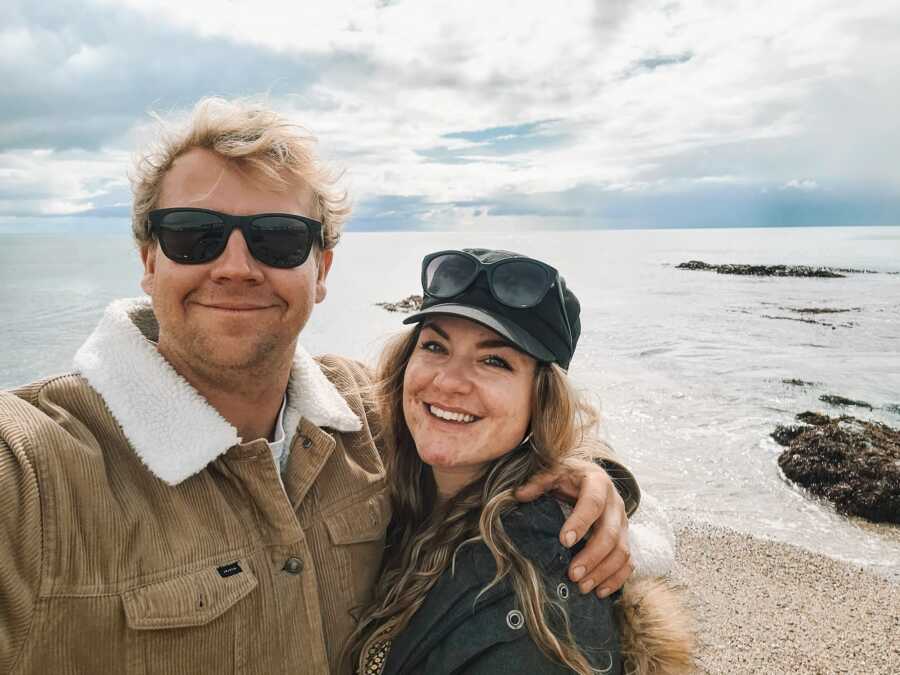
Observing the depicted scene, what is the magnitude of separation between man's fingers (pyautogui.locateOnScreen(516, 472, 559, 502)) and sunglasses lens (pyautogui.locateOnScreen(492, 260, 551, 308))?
0.90 metres

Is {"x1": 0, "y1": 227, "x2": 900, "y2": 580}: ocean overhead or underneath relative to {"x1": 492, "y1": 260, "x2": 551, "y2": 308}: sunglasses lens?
underneath

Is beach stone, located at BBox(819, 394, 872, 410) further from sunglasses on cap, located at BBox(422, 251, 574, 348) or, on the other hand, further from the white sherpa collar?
the white sherpa collar

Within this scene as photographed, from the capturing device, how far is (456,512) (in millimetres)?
3121

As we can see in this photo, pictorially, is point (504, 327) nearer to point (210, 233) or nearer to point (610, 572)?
point (610, 572)

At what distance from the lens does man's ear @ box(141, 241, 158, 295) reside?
326 centimetres

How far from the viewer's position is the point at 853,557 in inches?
335

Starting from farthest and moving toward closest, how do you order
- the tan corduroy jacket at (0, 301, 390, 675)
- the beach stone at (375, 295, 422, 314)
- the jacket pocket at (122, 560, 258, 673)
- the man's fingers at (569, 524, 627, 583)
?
the beach stone at (375, 295, 422, 314)
the man's fingers at (569, 524, 627, 583)
the jacket pocket at (122, 560, 258, 673)
the tan corduroy jacket at (0, 301, 390, 675)

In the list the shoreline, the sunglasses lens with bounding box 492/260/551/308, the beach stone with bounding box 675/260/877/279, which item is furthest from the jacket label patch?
the beach stone with bounding box 675/260/877/279

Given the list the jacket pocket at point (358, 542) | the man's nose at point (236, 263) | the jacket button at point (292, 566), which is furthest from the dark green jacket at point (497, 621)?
the man's nose at point (236, 263)

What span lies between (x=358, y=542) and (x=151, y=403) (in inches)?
48.1

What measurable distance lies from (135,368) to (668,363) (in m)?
20.2

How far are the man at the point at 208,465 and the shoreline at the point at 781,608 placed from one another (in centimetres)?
441

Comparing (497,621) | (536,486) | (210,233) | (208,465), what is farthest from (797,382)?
(208,465)

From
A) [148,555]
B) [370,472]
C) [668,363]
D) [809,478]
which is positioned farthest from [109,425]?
[668,363]
